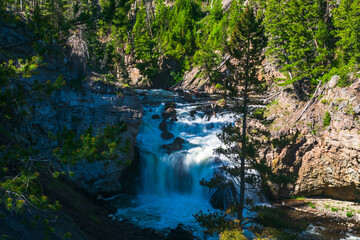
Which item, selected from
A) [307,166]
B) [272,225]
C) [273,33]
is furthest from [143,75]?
[272,225]

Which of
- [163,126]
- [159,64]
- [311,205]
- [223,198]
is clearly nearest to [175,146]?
[163,126]

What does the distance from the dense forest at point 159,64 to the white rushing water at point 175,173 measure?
1.56 meters

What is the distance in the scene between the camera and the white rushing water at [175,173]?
50.2 feet

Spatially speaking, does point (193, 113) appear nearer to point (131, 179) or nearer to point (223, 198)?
point (131, 179)

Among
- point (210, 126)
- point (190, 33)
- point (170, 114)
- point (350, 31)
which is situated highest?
point (190, 33)

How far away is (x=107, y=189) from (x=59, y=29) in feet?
45.8

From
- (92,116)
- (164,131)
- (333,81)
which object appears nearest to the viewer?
(92,116)

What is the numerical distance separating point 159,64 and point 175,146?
1454 inches

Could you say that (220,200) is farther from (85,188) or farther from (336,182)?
(85,188)

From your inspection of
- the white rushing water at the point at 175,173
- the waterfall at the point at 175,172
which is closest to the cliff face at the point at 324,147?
the waterfall at the point at 175,172

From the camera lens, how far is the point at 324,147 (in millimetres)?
16656

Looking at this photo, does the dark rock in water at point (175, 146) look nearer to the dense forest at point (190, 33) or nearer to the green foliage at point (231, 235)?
the dense forest at point (190, 33)

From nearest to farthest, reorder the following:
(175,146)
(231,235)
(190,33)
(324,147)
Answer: (231,235) < (324,147) < (175,146) < (190,33)

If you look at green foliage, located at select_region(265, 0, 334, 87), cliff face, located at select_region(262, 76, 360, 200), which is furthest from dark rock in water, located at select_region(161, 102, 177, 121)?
green foliage, located at select_region(265, 0, 334, 87)
